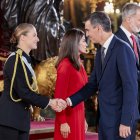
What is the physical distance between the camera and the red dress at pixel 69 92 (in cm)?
371

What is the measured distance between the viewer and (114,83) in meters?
3.16

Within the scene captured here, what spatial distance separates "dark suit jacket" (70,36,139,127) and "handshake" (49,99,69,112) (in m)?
0.44

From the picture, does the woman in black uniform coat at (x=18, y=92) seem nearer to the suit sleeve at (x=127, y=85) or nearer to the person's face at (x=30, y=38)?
the person's face at (x=30, y=38)

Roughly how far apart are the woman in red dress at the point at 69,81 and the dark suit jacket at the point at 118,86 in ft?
1.65

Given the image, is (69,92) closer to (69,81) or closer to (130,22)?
(69,81)

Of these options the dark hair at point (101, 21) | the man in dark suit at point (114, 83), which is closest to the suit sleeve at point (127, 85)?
the man in dark suit at point (114, 83)

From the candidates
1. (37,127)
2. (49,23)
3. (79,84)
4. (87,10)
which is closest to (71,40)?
(79,84)

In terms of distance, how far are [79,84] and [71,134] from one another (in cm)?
41

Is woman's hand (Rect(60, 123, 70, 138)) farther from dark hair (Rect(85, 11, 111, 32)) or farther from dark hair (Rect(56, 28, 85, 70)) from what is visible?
dark hair (Rect(85, 11, 111, 32))

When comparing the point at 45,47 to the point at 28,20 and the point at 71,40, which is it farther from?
the point at 71,40

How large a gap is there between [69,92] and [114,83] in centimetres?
70

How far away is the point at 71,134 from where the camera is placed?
381 centimetres

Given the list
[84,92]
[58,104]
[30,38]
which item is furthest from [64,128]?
[30,38]

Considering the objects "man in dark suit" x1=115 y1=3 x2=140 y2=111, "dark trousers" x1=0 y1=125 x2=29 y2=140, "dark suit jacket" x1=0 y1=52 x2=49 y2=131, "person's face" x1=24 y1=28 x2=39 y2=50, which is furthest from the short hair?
"dark trousers" x1=0 y1=125 x2=29 y2=140
